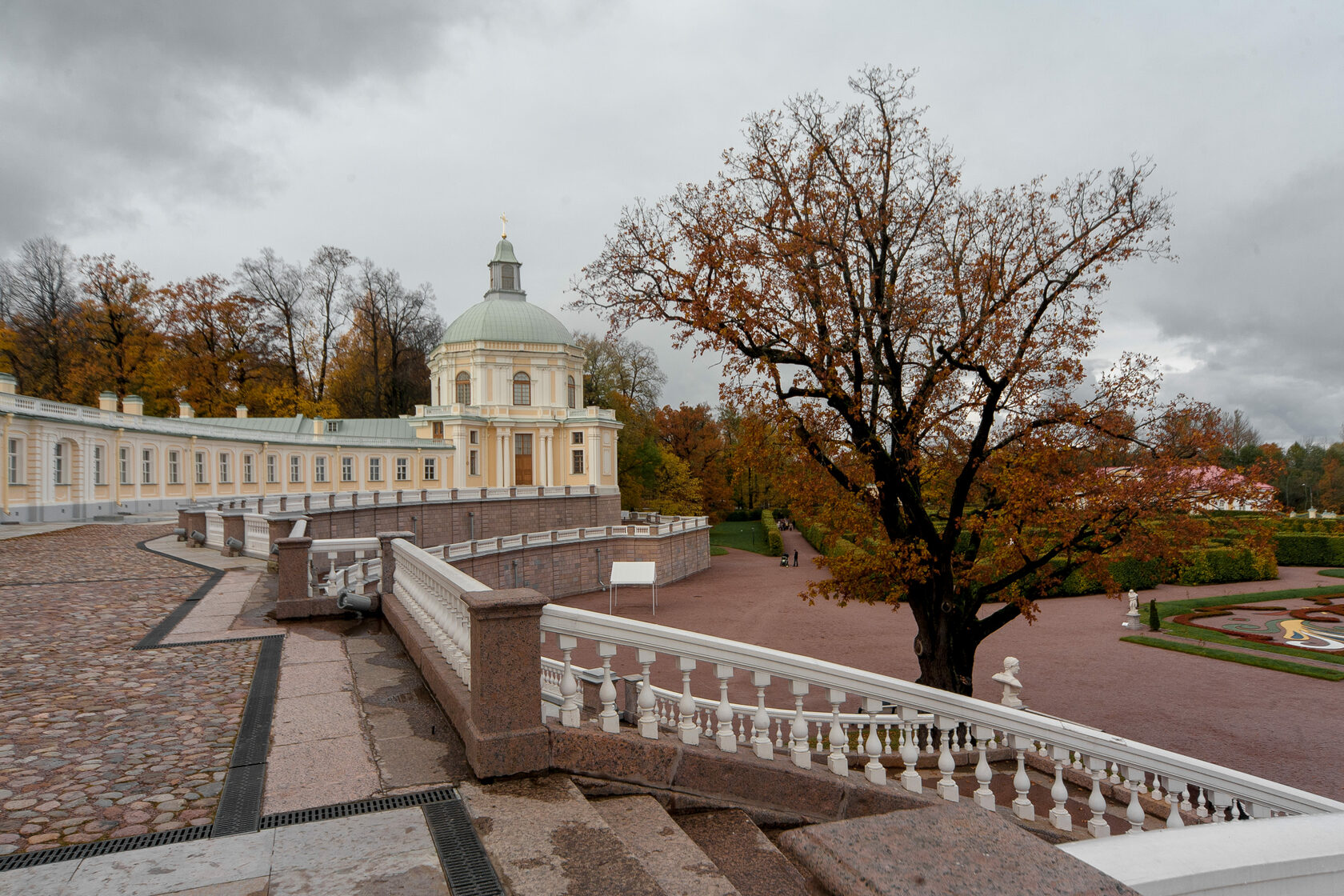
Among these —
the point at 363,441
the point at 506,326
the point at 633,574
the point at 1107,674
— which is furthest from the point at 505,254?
the point at 1107,674

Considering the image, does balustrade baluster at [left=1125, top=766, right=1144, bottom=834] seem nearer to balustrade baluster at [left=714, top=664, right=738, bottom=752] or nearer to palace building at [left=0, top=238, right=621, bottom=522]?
balustrade baluster at [left=714, top=664, right=738, bottom=752]

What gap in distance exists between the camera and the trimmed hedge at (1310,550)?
3947 centimetres

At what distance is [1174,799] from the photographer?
6.05 meters

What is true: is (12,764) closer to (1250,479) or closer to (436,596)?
(436,596)

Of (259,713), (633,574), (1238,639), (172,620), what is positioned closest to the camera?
(259,713)

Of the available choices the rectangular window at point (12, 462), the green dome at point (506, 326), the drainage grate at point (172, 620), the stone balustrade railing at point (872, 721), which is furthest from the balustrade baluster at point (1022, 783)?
the green dome at point (506, 326)

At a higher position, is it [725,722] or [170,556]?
[170,556]

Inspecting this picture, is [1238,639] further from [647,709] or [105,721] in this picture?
[105,721]

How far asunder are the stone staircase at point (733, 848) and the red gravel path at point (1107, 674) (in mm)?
11204

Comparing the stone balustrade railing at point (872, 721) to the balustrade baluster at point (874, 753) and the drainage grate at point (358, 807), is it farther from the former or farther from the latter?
the drainage grate at point (358, 807)

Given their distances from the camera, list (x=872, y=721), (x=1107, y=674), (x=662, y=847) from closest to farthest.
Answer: (x=662, y=847)
(x=872, y=721)
(x=1107, y=674)

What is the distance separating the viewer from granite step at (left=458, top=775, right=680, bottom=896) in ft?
10.7

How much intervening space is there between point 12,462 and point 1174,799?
3319 cm

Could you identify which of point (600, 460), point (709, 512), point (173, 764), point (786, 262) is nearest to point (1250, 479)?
point (786, 262)
